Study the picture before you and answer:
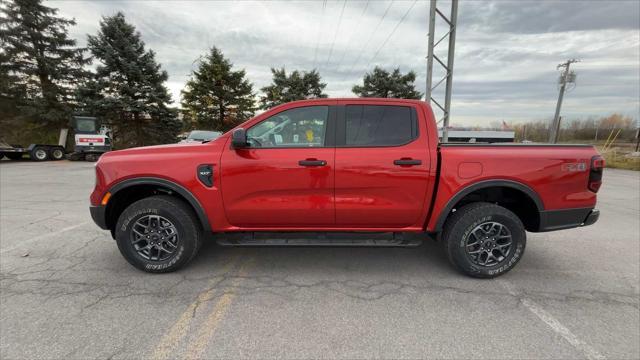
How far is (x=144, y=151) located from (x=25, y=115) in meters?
24.5

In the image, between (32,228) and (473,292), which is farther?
(32,228)

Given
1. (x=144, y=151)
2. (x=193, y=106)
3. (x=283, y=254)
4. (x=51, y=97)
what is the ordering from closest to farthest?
(x=144, y=151), (x=283, y=254), (x=51, y=97), (x=193, y=106)

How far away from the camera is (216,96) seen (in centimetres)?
2888

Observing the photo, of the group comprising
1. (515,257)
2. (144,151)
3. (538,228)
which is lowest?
(515,257)

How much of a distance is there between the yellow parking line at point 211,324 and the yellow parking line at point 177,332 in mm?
118

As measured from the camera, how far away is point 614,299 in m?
2.71

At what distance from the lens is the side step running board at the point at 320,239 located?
119 inches

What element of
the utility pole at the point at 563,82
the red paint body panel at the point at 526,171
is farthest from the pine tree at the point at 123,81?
the utility pole at the point at 563,82

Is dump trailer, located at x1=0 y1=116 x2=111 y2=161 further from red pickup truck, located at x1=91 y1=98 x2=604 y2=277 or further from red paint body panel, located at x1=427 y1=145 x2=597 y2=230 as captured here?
red paint body panel, located at x1=427 y1=145 x2=597 y2=230

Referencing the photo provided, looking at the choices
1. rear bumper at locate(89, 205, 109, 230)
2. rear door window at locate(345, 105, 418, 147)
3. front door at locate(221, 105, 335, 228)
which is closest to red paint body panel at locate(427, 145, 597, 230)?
rear door window at locate(345, 105, 418, 147)

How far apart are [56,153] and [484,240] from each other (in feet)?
69.9

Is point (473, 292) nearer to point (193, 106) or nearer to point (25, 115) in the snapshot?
point (25, 115)

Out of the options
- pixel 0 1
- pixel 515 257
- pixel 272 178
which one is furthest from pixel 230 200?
pixel 0 1

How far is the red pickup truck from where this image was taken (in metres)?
2.91
